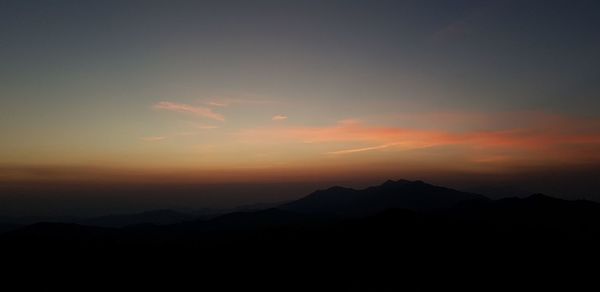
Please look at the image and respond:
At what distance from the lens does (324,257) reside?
94500 mm

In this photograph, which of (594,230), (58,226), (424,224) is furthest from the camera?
(58,226)

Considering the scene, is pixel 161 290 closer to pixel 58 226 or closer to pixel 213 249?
pixel 213 249

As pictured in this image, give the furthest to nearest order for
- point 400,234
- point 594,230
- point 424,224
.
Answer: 1. point 594,230
2. point 424,224
3. point 400,234

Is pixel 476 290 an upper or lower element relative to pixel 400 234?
lower

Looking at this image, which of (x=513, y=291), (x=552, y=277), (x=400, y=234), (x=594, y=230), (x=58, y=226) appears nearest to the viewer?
(x=513, y=291)

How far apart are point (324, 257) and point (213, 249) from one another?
35809 millimetres

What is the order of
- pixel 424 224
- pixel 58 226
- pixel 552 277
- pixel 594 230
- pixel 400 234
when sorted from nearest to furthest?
pixel 552 277 → pixel 400 234 → pixel 424 224 → pixel 594 230 → pixel 58 226

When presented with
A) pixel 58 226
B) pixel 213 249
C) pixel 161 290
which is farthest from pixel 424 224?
pixel 58 226

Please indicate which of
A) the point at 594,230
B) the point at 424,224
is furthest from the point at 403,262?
the point at 594,230

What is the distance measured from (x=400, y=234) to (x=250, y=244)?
4148 centimetres

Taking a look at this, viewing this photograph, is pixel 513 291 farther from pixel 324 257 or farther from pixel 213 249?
pixel 213 249

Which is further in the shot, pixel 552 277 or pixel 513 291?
pixel 552 277

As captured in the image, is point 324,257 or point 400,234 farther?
point 400,234

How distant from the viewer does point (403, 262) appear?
8750 centimetres
